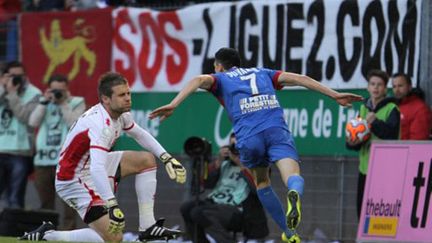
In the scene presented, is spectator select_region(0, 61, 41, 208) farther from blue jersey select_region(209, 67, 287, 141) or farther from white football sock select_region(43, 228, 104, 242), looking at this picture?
blue jersey select_region(209, 67, 287, 141)

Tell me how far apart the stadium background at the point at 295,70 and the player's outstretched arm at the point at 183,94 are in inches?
165

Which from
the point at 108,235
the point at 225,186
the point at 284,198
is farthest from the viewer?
the point at 284,198

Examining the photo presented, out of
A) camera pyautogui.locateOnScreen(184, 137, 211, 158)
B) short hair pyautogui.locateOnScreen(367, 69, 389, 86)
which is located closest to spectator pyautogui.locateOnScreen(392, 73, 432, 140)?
short hair pyautogui.locateOnScreen(367, 69, 389, 86)

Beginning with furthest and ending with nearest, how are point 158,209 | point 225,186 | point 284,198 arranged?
point 158,209 < point 284,198 < point 225,186

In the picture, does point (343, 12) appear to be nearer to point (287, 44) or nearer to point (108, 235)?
point (287, 44)

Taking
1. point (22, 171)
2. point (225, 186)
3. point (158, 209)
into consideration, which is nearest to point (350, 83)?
point (225, 186)

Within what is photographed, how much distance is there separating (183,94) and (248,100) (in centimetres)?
86

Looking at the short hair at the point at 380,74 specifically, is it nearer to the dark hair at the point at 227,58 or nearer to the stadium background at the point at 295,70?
the stadium background at the point at 295,70

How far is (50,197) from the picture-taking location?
1722cm

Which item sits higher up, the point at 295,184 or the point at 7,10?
the point at 7,10

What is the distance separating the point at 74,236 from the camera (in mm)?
12828

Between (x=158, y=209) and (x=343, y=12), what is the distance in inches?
145

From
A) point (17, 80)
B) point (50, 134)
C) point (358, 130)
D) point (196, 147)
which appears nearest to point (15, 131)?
point (50, 134)

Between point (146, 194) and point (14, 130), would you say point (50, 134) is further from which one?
point (146, 194)
